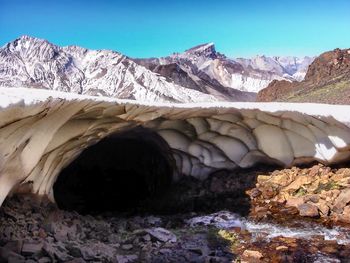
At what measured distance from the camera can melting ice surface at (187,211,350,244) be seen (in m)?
8.71

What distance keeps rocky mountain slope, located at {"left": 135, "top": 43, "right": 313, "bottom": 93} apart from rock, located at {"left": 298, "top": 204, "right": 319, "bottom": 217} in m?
64.6

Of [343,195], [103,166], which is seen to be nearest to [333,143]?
[343,195]

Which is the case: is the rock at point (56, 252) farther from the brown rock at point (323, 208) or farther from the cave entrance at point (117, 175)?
the brown rock at point (323, 208)

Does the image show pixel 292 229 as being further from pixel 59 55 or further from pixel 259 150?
pixel 59 55

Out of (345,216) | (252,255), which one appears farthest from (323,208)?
(252,255)

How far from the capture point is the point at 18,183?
7512mm

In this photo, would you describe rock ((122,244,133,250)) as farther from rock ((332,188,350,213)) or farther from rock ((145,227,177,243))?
rock ((332,188,350,213))

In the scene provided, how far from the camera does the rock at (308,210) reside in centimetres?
972

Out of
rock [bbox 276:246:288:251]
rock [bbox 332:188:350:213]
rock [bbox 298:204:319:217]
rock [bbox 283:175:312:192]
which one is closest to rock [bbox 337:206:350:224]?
rock [bbox 332:188:350:213]

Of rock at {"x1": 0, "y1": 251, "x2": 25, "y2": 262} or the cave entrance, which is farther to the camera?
the cave entrance

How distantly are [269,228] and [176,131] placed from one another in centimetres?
400

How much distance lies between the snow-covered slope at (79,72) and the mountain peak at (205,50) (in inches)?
1745

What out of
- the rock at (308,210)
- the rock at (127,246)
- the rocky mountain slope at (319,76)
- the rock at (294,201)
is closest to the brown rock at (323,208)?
the rock at (308,210)

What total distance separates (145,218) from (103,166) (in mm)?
7467
